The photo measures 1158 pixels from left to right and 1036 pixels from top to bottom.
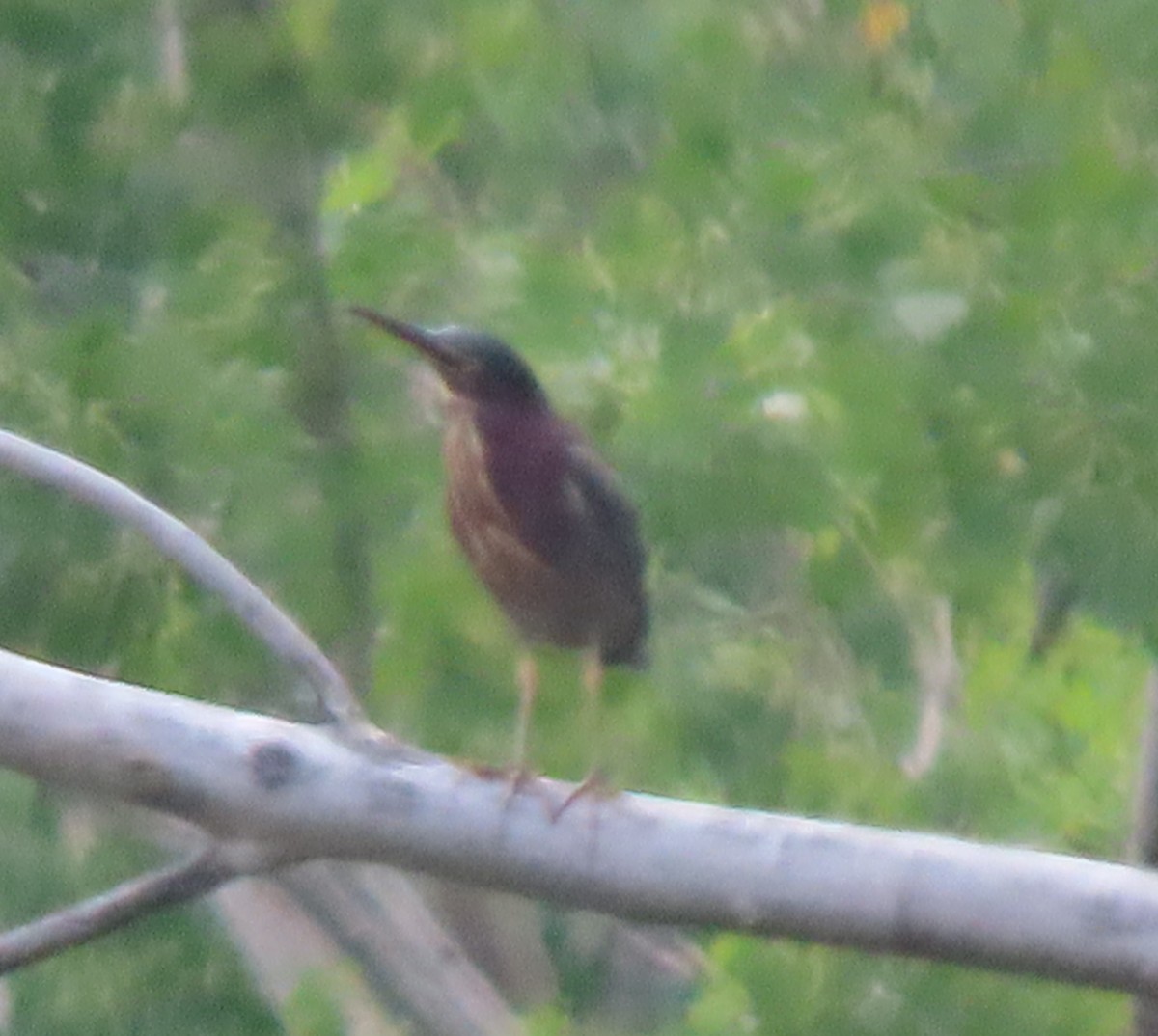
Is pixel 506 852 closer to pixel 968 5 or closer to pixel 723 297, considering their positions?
pixel 723 297

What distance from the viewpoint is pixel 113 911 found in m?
2.17

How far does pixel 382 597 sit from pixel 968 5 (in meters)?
1.38

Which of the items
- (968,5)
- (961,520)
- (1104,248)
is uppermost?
(968,5)

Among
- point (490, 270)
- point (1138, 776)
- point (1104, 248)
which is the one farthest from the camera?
point (1138, 776)

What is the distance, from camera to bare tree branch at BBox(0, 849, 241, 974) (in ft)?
7.09

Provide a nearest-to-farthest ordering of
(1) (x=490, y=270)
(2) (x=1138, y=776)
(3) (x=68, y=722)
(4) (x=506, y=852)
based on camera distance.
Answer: (3) (x=68, y=722) → (4) (x=506, y=852) → (1) (x=490, y=270) → (2) (x=1138, y=776)

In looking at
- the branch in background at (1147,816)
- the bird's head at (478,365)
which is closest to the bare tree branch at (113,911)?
the bird's head at (478,365)

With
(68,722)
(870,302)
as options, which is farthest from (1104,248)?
(68,722)

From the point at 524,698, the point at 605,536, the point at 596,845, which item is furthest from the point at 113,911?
the point at 524,698

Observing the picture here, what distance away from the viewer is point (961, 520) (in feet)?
11.2

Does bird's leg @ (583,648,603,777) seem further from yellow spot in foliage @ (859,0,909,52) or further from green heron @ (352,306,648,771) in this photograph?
yellow spot in foliage @ (859,0,909,52)

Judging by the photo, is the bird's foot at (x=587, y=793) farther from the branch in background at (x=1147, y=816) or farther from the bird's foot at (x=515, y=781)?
the branch in background at (x=1147, y=816)

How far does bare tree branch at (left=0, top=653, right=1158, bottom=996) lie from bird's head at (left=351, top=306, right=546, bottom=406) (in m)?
0.84

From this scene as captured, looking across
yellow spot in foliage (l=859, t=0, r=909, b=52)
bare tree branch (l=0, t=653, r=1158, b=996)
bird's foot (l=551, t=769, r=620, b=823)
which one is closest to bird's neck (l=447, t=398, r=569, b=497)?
bird's foot (l=551, t=769, r=620, b=823)
